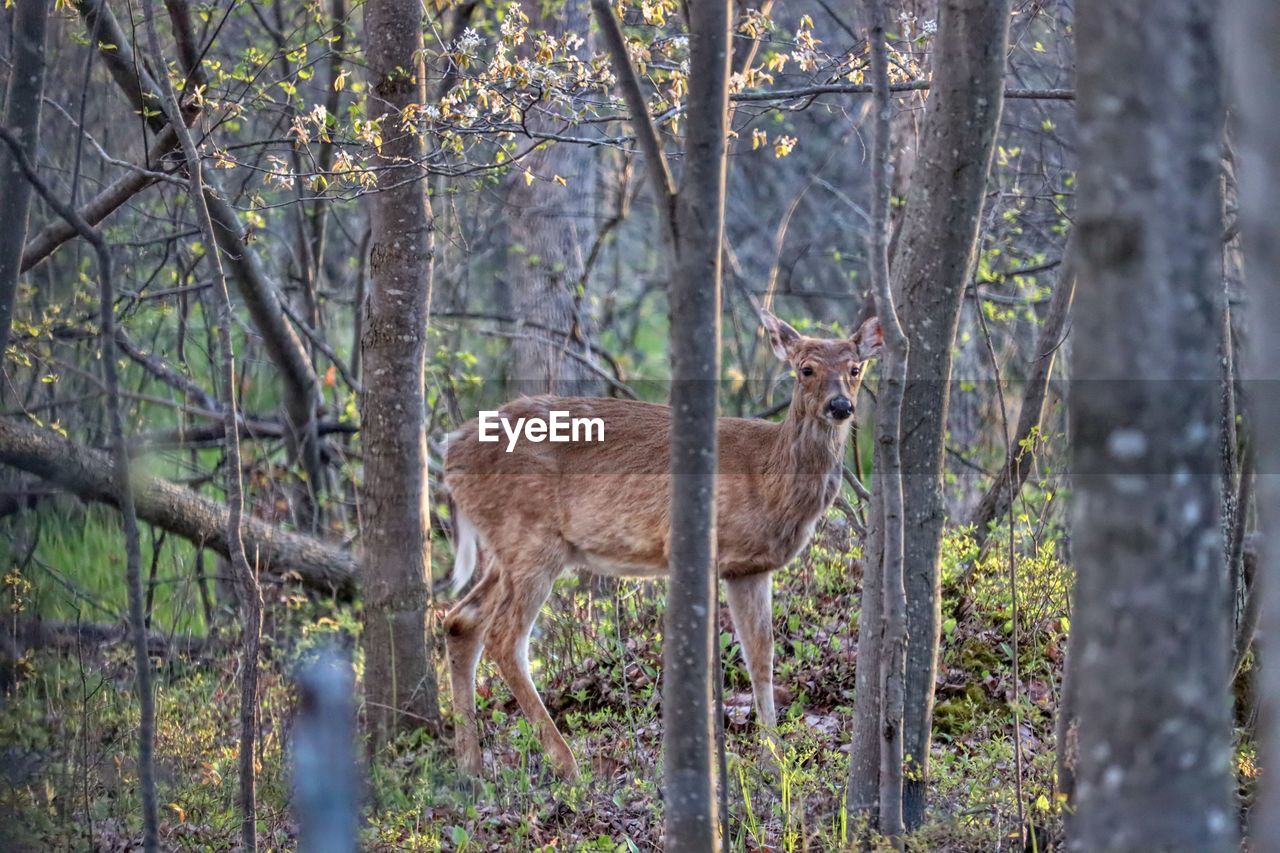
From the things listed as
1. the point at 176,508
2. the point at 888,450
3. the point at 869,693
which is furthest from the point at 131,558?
the point at 176,508

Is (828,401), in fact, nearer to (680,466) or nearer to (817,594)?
(817,594)

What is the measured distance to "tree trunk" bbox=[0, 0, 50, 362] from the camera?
5254 millimetres

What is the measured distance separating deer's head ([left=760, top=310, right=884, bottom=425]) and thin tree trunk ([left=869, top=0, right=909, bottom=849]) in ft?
8.25

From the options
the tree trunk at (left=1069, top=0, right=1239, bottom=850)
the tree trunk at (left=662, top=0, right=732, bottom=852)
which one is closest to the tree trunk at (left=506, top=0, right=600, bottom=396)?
the tree trunk at (left=662, top=0, right=732, bottom=852)

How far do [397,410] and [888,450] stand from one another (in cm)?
317

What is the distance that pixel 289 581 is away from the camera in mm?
9172

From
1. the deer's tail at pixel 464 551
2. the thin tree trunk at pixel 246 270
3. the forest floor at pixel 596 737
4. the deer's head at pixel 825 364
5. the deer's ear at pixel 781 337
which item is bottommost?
the forest floor at pixel 596 737

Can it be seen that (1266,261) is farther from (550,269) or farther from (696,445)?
(550,269)

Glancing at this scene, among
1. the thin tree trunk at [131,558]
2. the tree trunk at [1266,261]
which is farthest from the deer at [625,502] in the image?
the tree trunk at [1266,261]

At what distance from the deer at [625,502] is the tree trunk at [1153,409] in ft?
13.4

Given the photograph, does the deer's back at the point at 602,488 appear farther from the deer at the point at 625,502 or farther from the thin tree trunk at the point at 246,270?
the thin tree trunk at the point at 246,270

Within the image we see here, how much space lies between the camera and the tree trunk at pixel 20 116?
17.2 feet

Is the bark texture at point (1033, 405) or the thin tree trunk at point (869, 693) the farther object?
the bark texture at point (1033, 405)

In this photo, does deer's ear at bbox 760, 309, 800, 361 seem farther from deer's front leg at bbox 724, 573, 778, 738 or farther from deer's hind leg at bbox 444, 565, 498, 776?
deer's hind leg at bbox 444, 565, 498, 776
